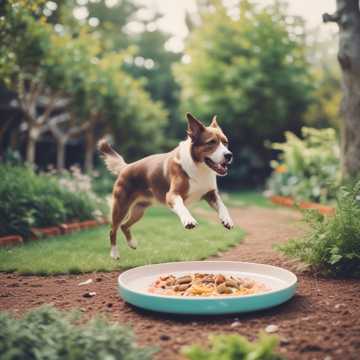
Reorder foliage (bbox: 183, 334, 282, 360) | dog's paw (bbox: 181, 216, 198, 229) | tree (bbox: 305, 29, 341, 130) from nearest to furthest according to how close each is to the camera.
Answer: foliage (bbox: 183, 334, 282, 360) → dog's paw (bbox: 181, 216, 198, 229) → tree (bbox: 305, 29, 341, 130)

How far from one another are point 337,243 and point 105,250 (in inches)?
135

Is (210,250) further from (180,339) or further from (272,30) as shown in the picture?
(272,30)

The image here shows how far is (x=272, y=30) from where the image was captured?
20859mm

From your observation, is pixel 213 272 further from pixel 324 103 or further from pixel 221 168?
pixel 324 103

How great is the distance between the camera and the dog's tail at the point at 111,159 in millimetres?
6398

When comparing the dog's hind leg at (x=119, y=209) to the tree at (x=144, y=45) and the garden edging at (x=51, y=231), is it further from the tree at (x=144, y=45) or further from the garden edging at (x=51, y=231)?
the tree at (x=144, y=45)

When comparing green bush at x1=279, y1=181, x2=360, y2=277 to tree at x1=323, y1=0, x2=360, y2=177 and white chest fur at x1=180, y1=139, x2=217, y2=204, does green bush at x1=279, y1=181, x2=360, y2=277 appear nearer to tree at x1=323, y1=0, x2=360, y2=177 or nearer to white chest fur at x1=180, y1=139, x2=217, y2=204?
white chest fur at x1=180, y1=139, x2=217, y2=204

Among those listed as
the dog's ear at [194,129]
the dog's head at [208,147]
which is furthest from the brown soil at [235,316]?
the dog's ear at [194,129]

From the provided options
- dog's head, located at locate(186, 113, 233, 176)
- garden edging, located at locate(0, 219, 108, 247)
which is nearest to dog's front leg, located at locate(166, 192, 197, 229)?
dog's head, located at locate(186, 113, 233, 176)

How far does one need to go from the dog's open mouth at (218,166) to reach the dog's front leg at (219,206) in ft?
1.44

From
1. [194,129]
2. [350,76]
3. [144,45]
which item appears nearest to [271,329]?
[194,129]

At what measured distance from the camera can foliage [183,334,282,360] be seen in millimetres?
2592

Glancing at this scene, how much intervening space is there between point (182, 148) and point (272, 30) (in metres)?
17.4

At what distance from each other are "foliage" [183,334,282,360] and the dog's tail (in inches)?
155
